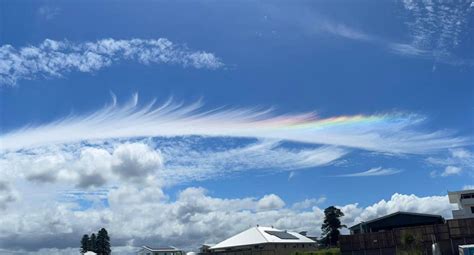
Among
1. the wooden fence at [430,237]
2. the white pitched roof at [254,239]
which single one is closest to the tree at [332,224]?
the white pitched roof at [254,239]

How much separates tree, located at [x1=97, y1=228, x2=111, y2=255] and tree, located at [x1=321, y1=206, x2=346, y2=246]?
51.0 m

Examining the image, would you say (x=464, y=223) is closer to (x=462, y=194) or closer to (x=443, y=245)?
(x=443, y=245)

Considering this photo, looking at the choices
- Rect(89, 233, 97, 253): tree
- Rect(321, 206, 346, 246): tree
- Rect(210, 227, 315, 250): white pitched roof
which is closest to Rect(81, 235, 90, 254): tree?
Rect(89, 233, 97, 253): tree

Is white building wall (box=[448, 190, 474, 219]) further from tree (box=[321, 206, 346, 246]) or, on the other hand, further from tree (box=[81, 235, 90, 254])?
tree (box=[81, 235, 90, 254])

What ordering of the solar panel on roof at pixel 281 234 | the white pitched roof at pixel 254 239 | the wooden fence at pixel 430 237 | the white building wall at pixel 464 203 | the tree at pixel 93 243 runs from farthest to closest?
the tree at pixel 93 243
the solar panel on roof at pixel 281 234
the white pitched roof at pixel 254 239
the white building wall at pixel 464 203
the wooden fence at pixel 430 237

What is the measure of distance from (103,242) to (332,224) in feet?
176

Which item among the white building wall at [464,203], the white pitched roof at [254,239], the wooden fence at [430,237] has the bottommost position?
the wooden fence at [430,237]

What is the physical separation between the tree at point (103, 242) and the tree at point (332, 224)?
51.0 meters

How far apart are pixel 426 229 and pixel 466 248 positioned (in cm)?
1307

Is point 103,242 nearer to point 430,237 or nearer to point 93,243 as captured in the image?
point 93,243

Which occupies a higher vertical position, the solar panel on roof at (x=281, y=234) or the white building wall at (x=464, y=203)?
the white building wall at (x=464, y=203)

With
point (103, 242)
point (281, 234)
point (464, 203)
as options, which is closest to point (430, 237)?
point (464, 203)

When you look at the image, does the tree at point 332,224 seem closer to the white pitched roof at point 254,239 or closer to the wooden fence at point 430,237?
the white pitched roof at point 254,239

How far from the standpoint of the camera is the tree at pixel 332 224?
73688mm
